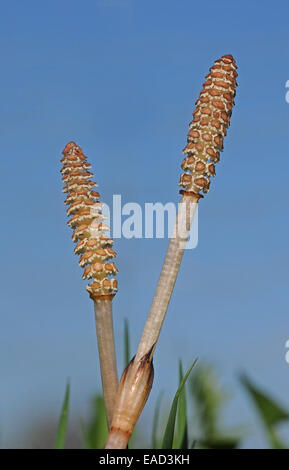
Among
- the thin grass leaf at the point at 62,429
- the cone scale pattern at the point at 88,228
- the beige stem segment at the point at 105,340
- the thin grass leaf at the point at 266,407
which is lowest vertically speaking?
the thin grass leaf at the point at 266,407

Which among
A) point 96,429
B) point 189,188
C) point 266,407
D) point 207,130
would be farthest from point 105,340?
point 266,407

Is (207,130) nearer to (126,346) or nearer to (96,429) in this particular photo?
(126,346)

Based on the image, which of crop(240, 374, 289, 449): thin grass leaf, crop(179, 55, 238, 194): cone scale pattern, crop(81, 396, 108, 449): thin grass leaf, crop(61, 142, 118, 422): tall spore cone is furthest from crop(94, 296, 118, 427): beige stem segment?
crop(240, 374, 289, 449): thin grass leaf

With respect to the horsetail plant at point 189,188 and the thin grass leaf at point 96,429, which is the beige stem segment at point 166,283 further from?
the thin grass leaf at point 96,429

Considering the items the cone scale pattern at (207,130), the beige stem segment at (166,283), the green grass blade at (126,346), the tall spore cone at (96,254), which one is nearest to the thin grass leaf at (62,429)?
the tall spore cone at (96,254)
